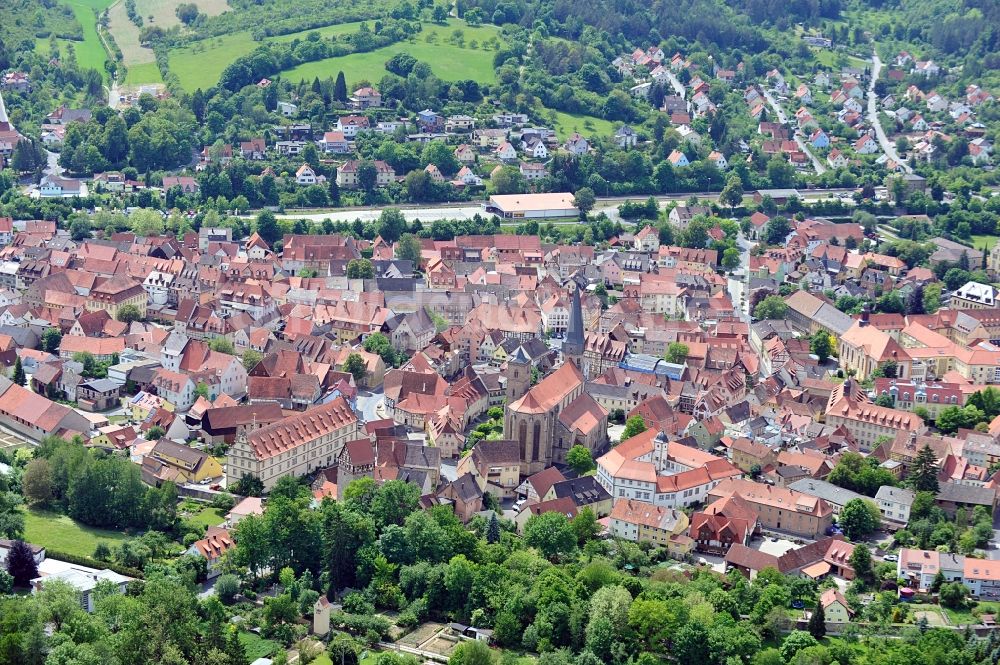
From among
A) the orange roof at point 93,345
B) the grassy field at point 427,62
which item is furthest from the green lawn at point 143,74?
the orange roof at point 93,345

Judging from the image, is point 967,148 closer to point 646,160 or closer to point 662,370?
point 646,160

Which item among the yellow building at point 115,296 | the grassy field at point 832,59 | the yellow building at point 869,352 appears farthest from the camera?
the grassy field at point 832,59

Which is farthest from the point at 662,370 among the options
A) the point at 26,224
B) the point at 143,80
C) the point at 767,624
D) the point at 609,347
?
the point at 143,80

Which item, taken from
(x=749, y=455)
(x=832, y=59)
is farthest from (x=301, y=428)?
(x=832, y=59)

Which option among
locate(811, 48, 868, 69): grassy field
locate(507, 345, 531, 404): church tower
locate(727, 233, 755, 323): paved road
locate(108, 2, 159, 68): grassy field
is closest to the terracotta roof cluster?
locate(507, 345, 531, 404): church tower

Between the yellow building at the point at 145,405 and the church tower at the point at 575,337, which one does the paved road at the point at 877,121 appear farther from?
the yellow building at the point at 145,405

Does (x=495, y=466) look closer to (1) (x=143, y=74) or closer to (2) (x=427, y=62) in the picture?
(2) (x=427, y=62)
